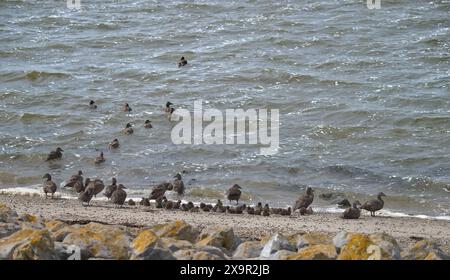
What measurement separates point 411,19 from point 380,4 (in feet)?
12.0

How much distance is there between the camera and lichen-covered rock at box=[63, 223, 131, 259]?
10.6 meters

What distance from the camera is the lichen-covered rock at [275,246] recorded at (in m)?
10.7

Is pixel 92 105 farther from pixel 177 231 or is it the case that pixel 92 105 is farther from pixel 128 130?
pixel 177 231

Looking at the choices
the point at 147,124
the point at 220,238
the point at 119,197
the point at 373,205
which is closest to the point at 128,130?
the point at 147,124

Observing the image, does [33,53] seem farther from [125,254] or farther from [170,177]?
[125,254]

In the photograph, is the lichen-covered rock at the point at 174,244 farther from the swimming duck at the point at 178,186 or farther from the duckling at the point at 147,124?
the duckling at the point at 147,124

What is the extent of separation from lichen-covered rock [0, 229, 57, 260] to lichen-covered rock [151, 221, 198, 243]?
1.84 m

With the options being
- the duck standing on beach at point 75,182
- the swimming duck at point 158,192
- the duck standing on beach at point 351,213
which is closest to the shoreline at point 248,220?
the duck standing on beach at point 351,213

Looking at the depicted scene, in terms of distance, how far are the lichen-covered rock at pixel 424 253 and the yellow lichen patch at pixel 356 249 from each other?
22.9 inches

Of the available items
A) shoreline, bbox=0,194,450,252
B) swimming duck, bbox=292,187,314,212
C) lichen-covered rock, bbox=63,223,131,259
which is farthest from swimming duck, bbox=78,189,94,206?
lichen-covered rock, bbox=63,223,131,259

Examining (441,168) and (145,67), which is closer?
(441,168)

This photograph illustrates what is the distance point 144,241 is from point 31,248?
1410mm
